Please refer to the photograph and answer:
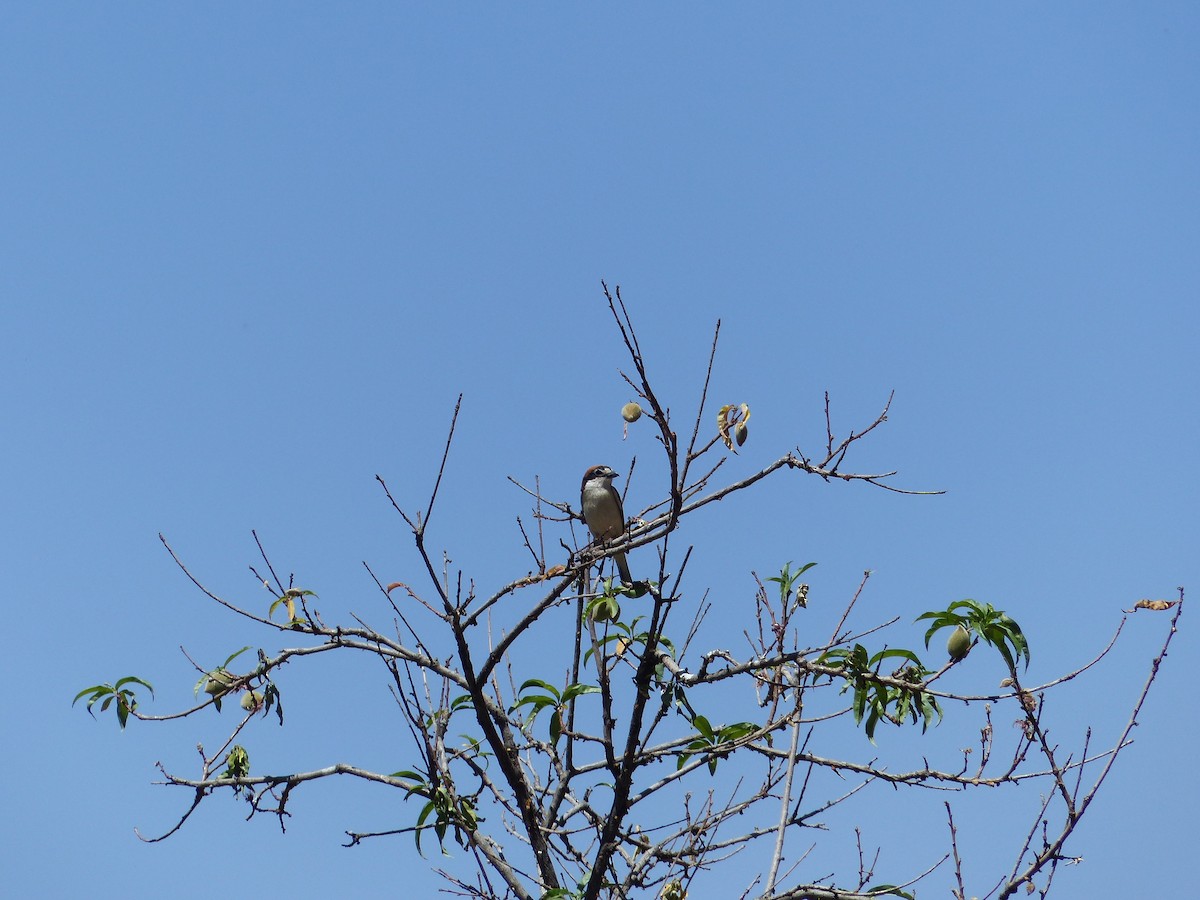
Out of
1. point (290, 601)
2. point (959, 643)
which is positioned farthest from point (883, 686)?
point (290, 601)

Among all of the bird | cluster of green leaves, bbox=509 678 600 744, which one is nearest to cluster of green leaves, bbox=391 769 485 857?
cluster of green leaves, bbox=509 678 600 744

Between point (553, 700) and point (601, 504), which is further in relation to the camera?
point (601, 504)

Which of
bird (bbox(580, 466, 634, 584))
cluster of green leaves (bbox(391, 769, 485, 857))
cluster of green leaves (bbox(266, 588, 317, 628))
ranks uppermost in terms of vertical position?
bird (bbox(580, 466, 634, 584))

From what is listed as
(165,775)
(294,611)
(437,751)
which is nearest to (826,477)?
(437,751)

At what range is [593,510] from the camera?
8.80m

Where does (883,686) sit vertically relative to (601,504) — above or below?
below

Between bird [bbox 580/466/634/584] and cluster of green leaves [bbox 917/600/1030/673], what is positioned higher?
bird [bbox 580/466/634/584]

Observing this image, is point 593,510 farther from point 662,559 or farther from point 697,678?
point 662,559

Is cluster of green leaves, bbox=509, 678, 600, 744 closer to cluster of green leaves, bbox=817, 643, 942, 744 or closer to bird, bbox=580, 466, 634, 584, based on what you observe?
cluster of green leaves, bbox=817, 643, 942, 744

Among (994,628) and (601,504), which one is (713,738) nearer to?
(994,628)

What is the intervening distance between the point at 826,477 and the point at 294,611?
2540mm

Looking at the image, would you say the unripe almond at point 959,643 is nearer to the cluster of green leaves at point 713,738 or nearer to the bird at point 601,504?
the cluster of green leaves at point 713,738

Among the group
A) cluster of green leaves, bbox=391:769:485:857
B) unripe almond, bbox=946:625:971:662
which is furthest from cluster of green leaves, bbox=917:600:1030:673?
cluster of green leaves, bbox=391:769:485:857

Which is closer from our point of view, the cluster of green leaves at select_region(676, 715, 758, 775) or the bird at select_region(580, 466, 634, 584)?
the cluster of green leaves at select_region(676, 715, 758, 775)
